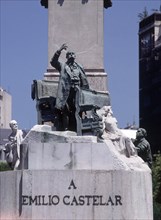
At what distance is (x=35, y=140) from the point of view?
16.4 meters

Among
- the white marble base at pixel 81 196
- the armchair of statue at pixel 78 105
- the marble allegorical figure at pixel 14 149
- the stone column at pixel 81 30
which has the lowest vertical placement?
the white marble base at pixel 81 196

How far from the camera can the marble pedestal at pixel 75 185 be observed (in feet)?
50.2

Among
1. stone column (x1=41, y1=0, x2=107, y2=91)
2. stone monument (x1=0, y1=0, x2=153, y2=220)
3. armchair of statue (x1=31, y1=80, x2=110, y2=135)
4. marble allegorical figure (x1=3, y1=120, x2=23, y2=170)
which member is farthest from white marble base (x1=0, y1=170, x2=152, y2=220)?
stone column (x1=41, y1=0, x2=107, y2=91)

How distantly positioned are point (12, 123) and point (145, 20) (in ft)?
279

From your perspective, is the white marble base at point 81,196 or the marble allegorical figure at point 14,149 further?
the marble allegorical figure at point 14,149

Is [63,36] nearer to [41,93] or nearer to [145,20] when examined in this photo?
[41,93]

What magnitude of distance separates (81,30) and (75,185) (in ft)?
62.6

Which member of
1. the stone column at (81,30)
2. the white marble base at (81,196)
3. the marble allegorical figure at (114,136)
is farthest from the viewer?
the stone column at (81,30)

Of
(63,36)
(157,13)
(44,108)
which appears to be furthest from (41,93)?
(157,13)

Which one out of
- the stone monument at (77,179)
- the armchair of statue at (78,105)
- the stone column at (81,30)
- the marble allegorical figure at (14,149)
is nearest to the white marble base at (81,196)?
the stone monument at (77,179)

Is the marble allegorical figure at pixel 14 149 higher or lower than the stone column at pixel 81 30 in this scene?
lower

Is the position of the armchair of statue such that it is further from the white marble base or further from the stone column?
the stone column

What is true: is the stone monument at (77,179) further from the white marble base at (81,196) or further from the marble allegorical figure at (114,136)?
the marble allegorical figure at (114,136)

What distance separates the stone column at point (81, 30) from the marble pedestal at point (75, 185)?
1789cm
